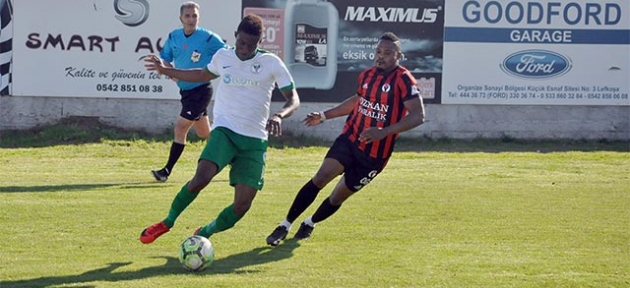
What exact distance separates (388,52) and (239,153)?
64.0 inches

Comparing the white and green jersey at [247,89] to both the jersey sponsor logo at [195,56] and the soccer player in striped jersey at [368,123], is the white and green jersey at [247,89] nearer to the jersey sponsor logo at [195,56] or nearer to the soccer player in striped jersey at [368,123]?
the soccer player in striped jersey at [368,123]

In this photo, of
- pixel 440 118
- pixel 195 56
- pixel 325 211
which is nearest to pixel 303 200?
pixel 325 211

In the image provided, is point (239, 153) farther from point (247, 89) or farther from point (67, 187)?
point (67, 187)

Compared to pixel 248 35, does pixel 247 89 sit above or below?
below

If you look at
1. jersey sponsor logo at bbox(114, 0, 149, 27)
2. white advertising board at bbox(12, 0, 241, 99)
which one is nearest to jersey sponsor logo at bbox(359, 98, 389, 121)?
white advertising board at bbox(12, 0, 241, 99)

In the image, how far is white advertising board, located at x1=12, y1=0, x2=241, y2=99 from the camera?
18.8 m

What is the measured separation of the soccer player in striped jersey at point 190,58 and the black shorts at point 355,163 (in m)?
3.89

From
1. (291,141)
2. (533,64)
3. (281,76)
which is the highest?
(281,76)

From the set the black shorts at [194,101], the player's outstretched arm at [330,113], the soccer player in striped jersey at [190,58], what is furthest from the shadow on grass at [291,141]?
the player's outstretched arm at [330,113]

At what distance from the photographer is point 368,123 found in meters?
8.93

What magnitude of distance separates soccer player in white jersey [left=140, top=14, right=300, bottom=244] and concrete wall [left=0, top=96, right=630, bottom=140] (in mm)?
11020

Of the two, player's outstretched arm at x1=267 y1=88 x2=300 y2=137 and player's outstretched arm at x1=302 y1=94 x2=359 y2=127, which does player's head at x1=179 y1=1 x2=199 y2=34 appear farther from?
player's outstretched arm at x1=267 y1=88 x2=300 y2=137

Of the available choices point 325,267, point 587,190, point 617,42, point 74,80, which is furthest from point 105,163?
point 617,42

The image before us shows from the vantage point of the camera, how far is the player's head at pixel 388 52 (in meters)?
8.82
